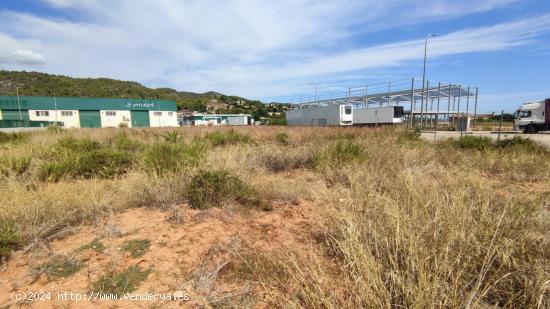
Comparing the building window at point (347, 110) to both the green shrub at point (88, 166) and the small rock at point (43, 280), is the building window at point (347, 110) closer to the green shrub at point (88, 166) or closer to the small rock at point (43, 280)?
the green shrub at point (88, 166)

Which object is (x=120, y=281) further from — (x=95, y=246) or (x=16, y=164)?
(x=16, y=164)

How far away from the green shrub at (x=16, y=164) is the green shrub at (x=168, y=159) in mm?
3151

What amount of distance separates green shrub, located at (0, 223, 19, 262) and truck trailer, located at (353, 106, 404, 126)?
32304mm

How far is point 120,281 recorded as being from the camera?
2277 mm

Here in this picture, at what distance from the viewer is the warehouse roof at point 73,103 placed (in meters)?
49.1

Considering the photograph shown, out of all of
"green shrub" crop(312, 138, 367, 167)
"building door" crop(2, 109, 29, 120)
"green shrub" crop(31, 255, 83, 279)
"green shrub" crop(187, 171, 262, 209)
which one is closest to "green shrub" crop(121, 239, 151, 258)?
"green shrub" crop(31, 255, 83, 279)

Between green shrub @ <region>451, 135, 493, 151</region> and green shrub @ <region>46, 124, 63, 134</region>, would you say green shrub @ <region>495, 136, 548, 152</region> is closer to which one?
green shrub @ <region>451, 135, 493, 151</region>

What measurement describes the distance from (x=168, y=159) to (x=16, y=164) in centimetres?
396

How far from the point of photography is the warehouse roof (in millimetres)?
49125

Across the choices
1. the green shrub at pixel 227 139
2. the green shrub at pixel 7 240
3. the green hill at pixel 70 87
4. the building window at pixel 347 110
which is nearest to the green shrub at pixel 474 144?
the green shrub at pixel 227 139

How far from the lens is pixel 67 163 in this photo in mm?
5973

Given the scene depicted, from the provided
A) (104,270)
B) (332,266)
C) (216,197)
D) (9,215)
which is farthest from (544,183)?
(9,215)

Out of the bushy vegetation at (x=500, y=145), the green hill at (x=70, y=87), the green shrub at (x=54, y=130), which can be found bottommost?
the bushy vegetation at (x=500, y=145)

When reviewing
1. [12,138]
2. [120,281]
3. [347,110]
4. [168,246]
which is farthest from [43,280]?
[347,110]
